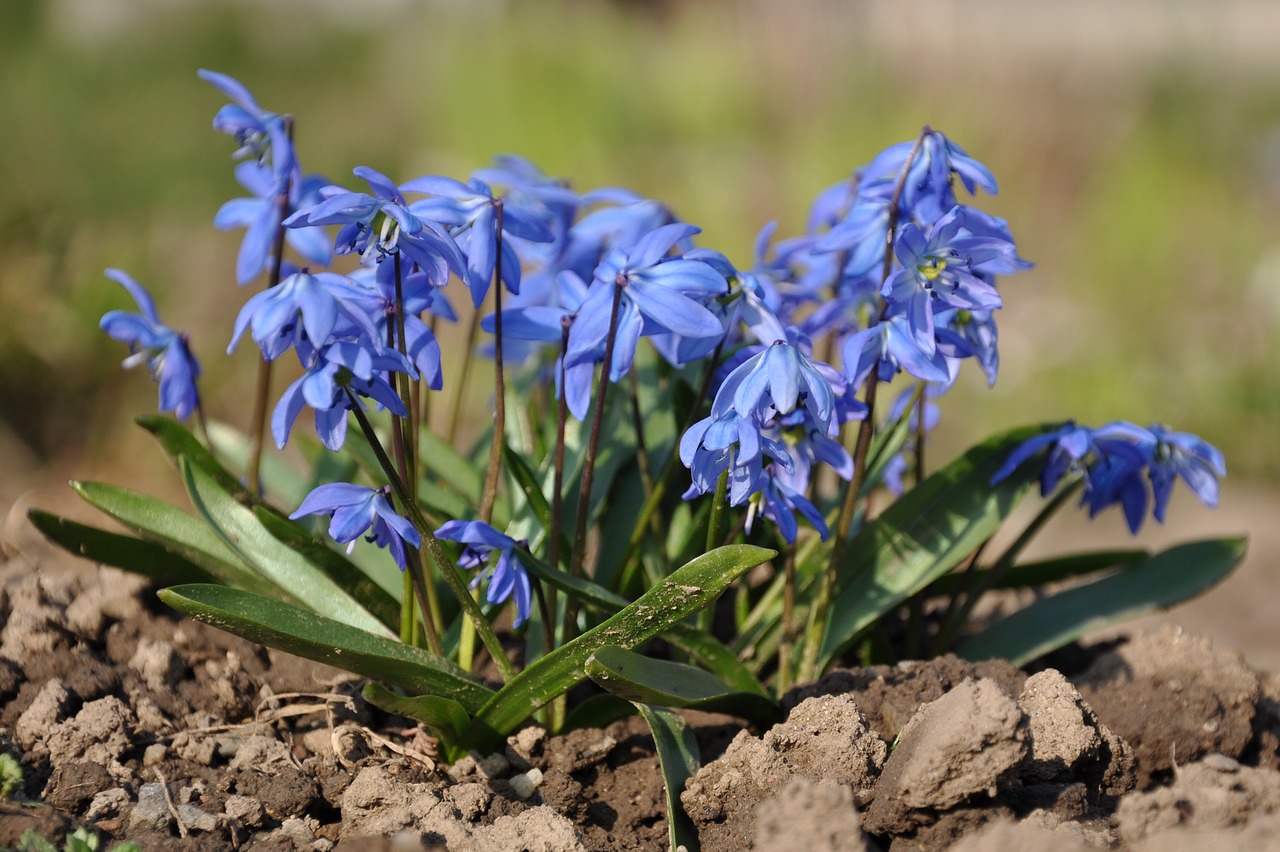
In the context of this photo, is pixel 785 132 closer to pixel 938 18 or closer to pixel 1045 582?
pixel 938 18

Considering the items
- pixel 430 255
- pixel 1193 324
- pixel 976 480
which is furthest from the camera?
pixel 1193 324

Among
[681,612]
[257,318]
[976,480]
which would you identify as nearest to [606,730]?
[681,612]

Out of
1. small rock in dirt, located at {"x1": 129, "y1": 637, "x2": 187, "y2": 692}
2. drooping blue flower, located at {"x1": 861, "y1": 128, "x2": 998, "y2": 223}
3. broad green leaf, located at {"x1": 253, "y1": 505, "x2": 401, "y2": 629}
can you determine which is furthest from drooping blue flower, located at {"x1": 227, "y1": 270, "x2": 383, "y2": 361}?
drooping blue flower, located at {"x1": 861, "y1": 128, "x2": 998, "y2": 223}

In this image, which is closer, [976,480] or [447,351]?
[976,480]

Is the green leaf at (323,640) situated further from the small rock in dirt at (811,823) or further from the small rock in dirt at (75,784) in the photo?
the small rock in dirt at (811,823)

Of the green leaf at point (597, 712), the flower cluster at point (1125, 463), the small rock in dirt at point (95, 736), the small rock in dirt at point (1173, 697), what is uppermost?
the flower cluster at point (1125, 463)

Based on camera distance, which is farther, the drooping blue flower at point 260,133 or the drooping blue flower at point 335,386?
the drooping blue flower at point 260,133

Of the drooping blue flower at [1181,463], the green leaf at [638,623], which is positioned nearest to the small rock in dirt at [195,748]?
the green leaf at [638,623]

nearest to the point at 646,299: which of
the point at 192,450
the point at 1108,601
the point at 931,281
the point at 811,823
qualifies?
the point at 931,281
